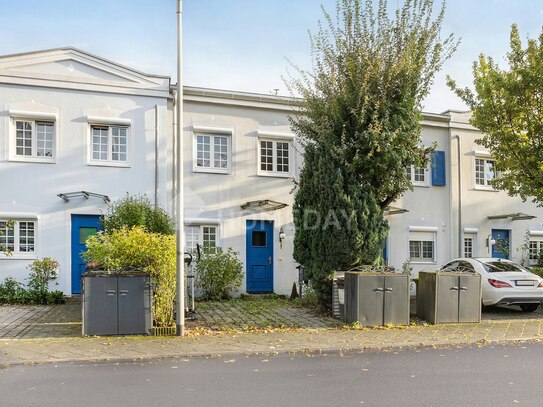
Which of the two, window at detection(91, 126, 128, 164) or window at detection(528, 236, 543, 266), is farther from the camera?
window at detection(528, 236, 543, 266)

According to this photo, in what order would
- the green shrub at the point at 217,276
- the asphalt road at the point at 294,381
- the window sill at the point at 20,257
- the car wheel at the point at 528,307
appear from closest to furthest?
the asphalt road at the point at 294,381
the car wheel at the point at 528,307
the window sill at the point at 20,257
the green shrub at the point at 217,276

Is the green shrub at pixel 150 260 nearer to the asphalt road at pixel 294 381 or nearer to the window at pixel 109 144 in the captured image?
the asphalt road at pixel 294 381

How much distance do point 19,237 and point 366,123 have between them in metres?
10.2

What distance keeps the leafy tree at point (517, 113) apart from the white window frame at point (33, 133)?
12183 mm

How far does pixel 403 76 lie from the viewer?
12.9 meters

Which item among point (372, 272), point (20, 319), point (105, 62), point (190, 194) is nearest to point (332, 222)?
point (372, 272)

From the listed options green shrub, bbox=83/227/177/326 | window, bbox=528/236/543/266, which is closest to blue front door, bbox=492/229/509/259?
window, bbox=528/236/543/266

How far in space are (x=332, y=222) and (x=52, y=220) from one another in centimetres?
824

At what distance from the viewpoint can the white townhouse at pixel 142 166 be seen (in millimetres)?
15641

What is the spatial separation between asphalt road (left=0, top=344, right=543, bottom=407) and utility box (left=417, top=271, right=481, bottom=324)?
115 inches

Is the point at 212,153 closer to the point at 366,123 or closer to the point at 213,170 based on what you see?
the point at 213,170

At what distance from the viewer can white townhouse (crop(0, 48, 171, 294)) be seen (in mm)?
15552

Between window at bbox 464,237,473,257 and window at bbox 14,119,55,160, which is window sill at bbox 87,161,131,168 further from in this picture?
window at bbox 464,237,473,257

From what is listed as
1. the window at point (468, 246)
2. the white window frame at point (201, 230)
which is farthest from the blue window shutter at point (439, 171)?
the white window frame at point (201, 230)
